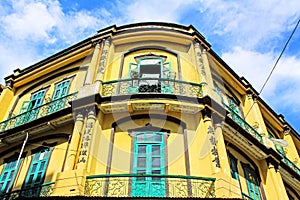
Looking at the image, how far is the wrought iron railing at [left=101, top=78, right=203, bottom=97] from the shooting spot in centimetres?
993

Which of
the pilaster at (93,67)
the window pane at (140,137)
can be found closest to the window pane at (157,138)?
the window pane at (140,137)

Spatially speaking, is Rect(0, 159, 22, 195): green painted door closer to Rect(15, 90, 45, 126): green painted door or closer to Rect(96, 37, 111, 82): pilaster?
Rect(15, 90, 45, 126): green painted door

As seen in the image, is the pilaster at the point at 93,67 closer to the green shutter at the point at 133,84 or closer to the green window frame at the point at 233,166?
the green shutter at the point at 133,84

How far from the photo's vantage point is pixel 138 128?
9.34 m

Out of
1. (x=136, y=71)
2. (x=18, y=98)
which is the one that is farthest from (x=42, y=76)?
(x=136, y=71)

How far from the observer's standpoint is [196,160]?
28.2 feet

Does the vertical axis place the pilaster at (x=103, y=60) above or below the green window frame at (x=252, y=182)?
above

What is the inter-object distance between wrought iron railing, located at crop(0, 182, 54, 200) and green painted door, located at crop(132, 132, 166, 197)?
2413 millimetres

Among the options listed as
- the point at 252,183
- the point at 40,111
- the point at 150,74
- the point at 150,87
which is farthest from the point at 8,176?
the point at 252,183

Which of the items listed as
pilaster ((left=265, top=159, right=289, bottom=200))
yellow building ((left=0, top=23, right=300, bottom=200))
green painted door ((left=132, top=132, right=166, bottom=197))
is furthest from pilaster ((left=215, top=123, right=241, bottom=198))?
pilaster ((left=265, top=159, right=289, bottom=200))

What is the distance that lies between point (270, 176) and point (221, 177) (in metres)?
4.34

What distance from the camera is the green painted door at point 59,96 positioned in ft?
36.2

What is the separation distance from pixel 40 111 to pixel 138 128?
4.45m

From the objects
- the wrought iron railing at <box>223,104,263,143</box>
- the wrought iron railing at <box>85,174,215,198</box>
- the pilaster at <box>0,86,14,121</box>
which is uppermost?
the pilaster at <box>0,86,14,121</box>
